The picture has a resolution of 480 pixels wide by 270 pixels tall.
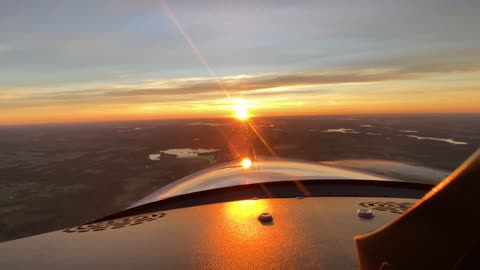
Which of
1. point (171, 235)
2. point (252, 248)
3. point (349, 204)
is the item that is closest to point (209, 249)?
point (252, 248)

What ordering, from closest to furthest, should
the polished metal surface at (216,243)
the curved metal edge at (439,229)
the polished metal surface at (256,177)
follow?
1. the curved metal edge at (439,229)
2. the polished metal surface at (216,243)
3. the polished metal surface at (256,177)

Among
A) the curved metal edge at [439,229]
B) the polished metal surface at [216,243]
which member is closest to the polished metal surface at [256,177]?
the polished metal surface at [216,243]

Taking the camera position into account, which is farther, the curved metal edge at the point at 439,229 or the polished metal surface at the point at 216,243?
the polished metal surface at the point at 216,243

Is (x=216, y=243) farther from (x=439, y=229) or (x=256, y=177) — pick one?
(x=256, y=177)

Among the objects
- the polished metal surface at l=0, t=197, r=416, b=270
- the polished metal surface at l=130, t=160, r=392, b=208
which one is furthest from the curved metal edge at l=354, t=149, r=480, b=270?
the polished metal surface at l=130, t=160, r=392, b=208

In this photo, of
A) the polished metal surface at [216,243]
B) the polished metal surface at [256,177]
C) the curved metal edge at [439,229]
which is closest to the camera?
the curved metal edge at [439,229]

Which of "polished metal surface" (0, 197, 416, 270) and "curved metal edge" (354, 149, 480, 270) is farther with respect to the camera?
"polished metal surface" (0, 197, 416, 270)

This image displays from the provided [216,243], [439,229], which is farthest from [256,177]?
[439,229]

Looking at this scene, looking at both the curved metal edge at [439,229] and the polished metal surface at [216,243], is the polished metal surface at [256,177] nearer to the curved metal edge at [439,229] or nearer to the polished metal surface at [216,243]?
the polished metal surface at [216,243]

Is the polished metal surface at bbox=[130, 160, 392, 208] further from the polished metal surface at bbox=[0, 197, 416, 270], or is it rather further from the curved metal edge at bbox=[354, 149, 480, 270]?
the curved metal edge at bbox=[354, 149, 480, 270]
